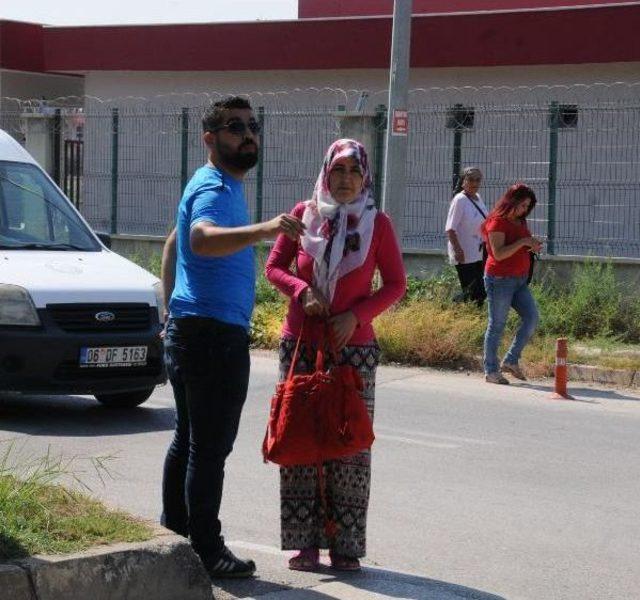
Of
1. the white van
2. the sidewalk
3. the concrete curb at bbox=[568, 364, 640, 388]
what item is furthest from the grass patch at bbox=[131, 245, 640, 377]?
the sidewalk

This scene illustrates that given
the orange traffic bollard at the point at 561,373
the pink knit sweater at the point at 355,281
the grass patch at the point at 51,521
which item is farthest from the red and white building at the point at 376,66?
the grass patch at the point at 51,521

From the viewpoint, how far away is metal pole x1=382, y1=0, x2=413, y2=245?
1554 centimetres

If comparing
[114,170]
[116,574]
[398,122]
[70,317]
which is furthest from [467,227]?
[116,574]

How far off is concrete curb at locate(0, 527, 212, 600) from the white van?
13.9ft

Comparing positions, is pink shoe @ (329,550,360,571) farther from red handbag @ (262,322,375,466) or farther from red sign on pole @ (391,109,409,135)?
red sign on pole @ (391,109,409,135)

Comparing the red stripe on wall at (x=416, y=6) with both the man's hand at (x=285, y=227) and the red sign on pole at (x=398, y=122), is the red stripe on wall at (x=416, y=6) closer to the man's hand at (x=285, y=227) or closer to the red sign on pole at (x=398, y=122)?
the red sign on pole at (x=398, y=122)

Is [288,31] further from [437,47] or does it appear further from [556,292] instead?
[556,292]

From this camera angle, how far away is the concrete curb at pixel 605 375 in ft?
44.2

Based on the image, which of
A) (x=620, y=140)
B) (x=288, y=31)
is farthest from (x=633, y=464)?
A: (x=288, y=31)

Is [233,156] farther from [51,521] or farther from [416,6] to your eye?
[416,6]

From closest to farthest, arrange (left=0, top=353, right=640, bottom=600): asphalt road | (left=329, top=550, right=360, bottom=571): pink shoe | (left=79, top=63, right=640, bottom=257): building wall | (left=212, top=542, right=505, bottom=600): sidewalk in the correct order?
(left=212, top=542, right=505, bottom=600): sidewalk, (left=329, top=550, right=360, bottom=571): pink shoe, (left=0, top=353, right=640, bottom=600): asphalt road, (left=79, top=63, right=640, bottom=257): building wall

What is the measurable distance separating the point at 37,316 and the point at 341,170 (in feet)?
14.3

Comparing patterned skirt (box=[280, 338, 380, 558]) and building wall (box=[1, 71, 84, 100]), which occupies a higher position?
building wall (box=[1, 71, 84, 100])

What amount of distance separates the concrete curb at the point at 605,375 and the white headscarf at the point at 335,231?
7869mm
